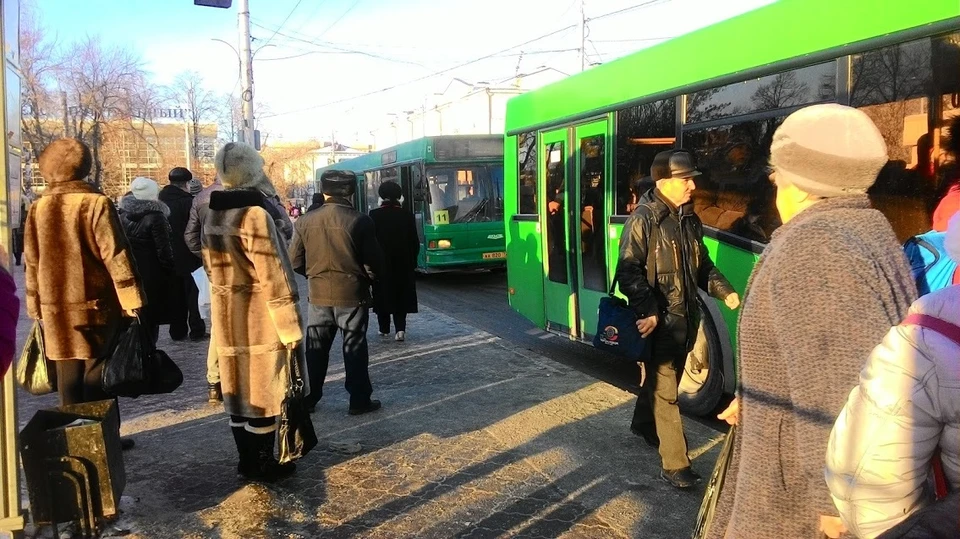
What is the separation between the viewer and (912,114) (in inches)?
162

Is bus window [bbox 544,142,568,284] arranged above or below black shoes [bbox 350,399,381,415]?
above

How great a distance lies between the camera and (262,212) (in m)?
4.04

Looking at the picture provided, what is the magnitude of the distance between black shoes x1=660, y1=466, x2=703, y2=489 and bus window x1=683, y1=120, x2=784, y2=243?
1727 mm

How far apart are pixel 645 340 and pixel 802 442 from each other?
2334mm

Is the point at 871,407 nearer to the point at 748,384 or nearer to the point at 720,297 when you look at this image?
the point at 748,384

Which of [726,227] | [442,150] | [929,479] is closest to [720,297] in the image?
[726,227]

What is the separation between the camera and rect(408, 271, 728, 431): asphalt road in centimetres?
728

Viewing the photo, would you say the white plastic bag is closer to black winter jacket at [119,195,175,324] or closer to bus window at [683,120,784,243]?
black winter jacket at [119,195,175,324]

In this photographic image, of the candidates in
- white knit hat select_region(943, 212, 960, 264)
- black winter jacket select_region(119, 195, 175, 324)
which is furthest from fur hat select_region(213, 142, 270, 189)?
white knit hat select_region(943, 212, 960, 264)

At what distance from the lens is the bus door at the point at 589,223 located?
6957 mm

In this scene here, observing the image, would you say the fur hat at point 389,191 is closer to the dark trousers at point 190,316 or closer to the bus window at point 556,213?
the bus window at point 556,213

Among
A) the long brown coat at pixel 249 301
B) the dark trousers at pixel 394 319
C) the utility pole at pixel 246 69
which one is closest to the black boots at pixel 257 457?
the long brown coat at pixel 249 301

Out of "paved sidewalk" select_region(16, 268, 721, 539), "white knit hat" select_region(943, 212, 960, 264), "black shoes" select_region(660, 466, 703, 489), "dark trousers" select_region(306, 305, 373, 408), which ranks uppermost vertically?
"white knit hat" select_region(943, 212, 960, 264)

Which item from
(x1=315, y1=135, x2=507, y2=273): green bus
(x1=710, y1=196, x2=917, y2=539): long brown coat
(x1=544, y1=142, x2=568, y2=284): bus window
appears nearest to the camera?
(x1=710, y1=196, x2=917, y2=539): long brown coat
